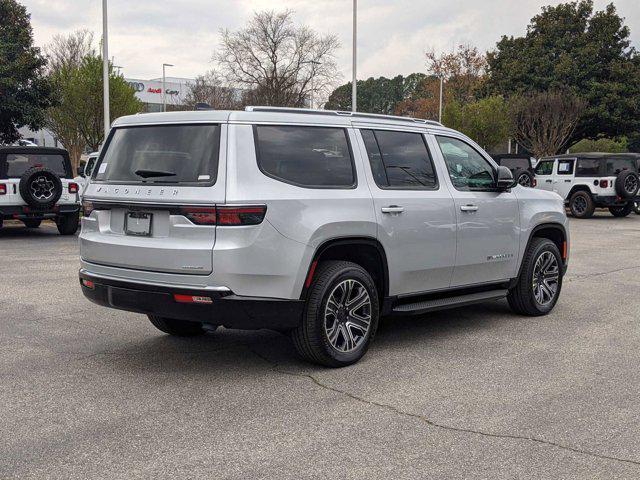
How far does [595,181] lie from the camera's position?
2130 centimetres

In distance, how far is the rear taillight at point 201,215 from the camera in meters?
4.81

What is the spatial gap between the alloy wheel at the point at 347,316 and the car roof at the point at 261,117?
1278 millimetres

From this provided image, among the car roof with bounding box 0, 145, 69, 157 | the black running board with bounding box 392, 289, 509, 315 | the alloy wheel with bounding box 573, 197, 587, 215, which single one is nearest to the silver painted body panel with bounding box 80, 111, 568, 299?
the black running board with bounding box 392, 289, 509, 315

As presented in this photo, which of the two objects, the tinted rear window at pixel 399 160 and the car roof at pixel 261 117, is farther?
the tinted rear window at pixel 399 160

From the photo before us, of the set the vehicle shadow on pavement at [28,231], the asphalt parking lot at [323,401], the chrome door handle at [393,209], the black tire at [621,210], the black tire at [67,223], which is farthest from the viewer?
the black tire at [621,210]

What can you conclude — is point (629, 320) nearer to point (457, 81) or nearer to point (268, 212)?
point (268, 212)

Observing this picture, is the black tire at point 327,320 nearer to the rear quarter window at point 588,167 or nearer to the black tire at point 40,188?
the black tire at point 40,188

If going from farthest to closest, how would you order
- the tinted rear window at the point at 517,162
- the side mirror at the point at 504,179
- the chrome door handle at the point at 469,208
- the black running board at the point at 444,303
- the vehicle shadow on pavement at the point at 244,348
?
the tinted rear window at the point at 517,162, the side mirror at the point at 504,179, the chrome door handle at the point at 469,208, the black running board at the point at 444,303, the vehicle shadow on pavement at the point at 244,348

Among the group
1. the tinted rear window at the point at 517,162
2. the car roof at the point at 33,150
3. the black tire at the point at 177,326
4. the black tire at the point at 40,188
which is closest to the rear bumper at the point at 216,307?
the black tire at the point at 177,326

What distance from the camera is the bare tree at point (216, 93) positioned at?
52156mm

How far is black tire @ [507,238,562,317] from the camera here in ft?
23.5

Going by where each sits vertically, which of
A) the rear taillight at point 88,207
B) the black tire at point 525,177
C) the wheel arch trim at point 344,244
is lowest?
the wheel arch trim at point 344,244

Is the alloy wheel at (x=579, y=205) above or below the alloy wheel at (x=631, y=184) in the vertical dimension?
below

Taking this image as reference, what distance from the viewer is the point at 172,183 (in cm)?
503
